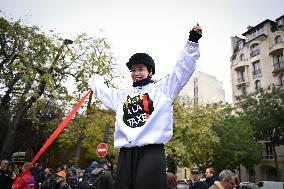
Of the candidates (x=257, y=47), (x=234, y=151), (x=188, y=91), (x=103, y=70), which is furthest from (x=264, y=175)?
(x=103, y=70)

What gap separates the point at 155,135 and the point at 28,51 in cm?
1325

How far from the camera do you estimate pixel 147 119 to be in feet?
9.48

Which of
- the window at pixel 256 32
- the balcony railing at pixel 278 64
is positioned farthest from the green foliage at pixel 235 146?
the window at pixel 256 32

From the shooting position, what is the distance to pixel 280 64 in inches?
1655

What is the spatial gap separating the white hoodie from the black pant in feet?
0.25

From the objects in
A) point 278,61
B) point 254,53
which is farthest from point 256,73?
point 278,61

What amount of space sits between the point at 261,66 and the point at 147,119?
45.2 meters

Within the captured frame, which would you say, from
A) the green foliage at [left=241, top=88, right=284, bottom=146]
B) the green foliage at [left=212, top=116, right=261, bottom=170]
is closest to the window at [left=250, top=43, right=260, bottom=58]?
the green foliage at [left=241, top=88, right=284, bottom=146]

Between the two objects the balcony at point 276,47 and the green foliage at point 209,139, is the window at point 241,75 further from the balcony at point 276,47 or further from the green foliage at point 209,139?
the green foliage at point 209,139

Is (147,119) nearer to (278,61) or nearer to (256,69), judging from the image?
(278,61)

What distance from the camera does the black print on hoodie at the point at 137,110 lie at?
9.67 ft

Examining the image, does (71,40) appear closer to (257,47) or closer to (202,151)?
(202,151)

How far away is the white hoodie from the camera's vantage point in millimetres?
2814

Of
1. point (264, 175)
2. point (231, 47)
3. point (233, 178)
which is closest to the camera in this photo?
point (233, 178)
